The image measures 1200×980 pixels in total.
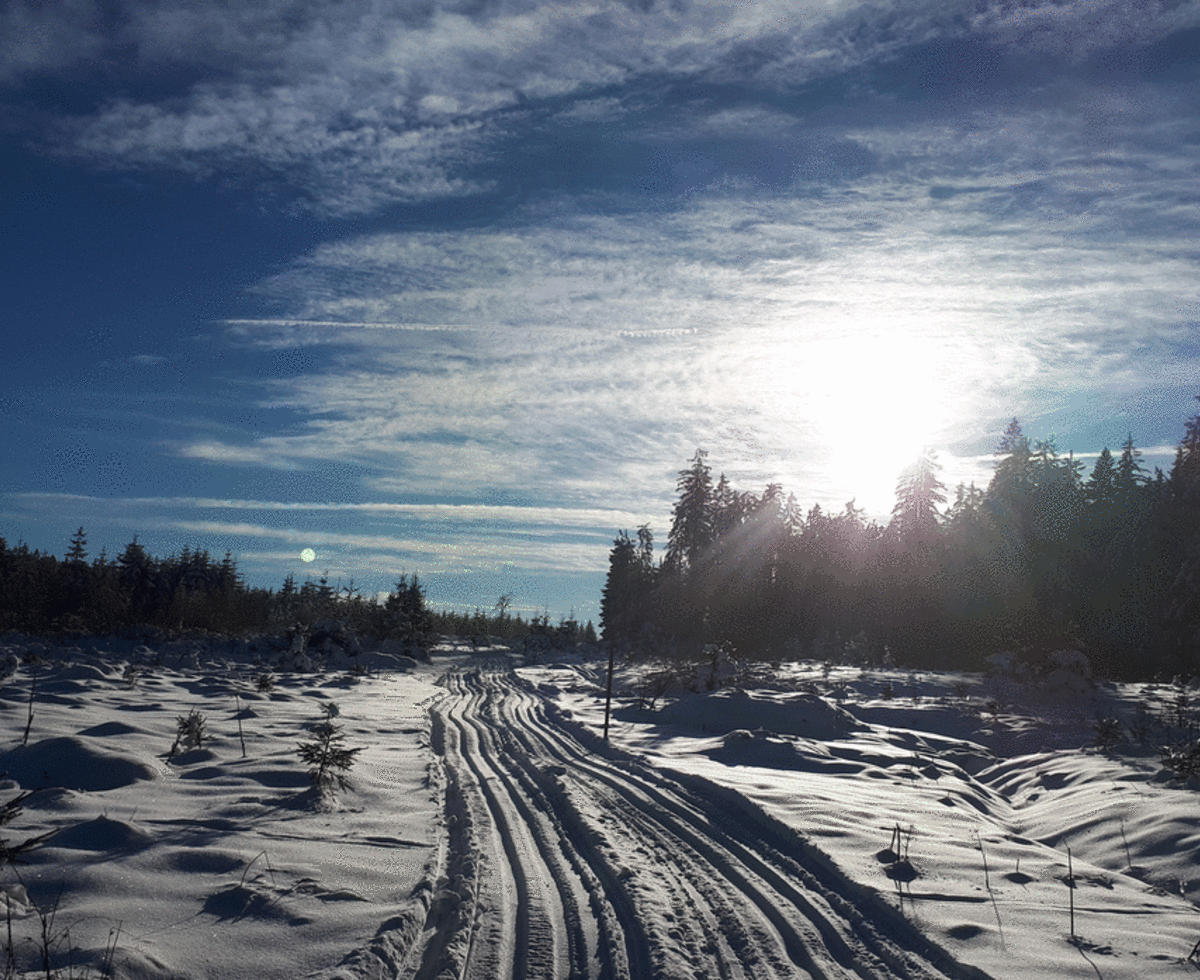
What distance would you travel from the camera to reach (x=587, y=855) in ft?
23.8

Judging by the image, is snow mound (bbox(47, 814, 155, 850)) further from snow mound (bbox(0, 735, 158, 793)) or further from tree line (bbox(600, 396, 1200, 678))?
tree line (bbox(600, 396, 1200, 678))

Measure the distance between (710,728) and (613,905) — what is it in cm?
1279

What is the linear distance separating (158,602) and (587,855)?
236 ft

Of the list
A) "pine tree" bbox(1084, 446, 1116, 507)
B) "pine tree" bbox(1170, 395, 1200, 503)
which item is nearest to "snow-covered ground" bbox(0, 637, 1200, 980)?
"pine tree" bbox(1170, 395, 1200, 503)

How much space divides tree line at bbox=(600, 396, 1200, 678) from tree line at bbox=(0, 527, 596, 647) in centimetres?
1992

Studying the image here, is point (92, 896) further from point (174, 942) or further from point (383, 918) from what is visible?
point (383, 918)

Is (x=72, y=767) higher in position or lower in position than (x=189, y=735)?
higher

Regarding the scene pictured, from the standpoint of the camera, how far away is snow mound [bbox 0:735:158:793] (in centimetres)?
894

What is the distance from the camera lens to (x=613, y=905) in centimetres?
593

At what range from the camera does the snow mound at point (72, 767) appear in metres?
8.94

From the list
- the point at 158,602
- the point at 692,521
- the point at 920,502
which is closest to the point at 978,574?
the point at 920,502

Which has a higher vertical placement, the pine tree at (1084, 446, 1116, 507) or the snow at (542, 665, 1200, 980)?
the pine tree at (1084, 446, 1116, 507)

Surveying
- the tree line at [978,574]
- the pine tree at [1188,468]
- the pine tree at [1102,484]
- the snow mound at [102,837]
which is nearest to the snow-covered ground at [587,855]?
the snow mound at [102,837]

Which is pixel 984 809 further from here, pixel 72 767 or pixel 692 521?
pixel 692 521
